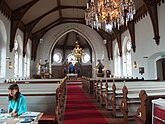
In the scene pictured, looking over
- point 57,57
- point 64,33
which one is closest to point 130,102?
point 64,33

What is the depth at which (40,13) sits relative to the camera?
15.6 metres

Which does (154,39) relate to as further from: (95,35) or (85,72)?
(85,72)

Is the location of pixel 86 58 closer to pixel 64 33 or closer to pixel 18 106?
pixel 64 33

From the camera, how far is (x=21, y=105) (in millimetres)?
2689

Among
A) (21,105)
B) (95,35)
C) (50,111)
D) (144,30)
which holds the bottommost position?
(50,111)

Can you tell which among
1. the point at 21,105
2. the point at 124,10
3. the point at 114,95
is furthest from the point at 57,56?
the point at 21,105

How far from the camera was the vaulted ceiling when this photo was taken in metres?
12.8

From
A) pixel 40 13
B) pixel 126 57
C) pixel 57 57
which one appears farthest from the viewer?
pixel 57 57

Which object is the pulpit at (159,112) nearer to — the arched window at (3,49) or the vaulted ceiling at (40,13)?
the vaulted ceiling at (40,13)

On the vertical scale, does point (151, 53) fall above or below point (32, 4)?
below

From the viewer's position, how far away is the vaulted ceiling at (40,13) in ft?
41.9

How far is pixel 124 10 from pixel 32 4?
7.54m

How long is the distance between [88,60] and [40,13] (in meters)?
12.0

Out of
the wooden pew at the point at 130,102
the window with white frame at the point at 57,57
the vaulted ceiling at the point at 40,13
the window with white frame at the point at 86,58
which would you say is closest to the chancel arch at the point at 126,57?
the vaulted ceiling at the point at 40,13
